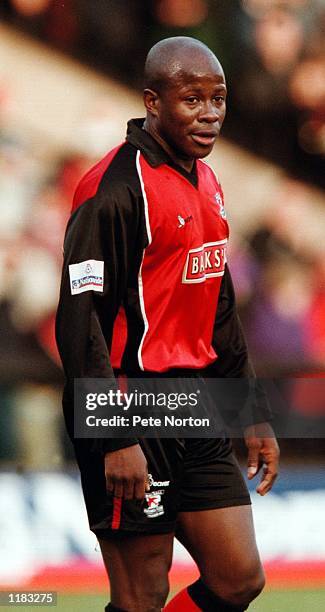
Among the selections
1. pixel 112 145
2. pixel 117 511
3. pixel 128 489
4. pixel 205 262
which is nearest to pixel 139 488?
pixel 128 489

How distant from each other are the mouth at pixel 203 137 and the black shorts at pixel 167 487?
856mm

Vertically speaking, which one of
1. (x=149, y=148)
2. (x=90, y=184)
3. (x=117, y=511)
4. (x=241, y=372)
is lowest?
(x=117, y=511)

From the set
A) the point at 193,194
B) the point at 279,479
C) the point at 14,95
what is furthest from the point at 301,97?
the point at 193,194

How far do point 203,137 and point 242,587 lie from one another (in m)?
1.31

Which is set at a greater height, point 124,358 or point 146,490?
point 124,358

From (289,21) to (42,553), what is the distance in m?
2.63

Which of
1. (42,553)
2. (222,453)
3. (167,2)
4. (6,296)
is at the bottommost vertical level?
(42,553)

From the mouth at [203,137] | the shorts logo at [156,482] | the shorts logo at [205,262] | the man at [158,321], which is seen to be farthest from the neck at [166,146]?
the shorts logo at [156,482]

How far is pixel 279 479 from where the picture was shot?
6.01m

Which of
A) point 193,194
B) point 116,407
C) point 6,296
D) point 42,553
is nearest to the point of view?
point 116,407

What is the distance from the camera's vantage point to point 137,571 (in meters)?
3.62

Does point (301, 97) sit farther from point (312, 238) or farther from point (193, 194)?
point (193, 194)

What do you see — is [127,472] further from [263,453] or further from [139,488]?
[263,453]

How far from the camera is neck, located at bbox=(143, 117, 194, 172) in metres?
3.82
